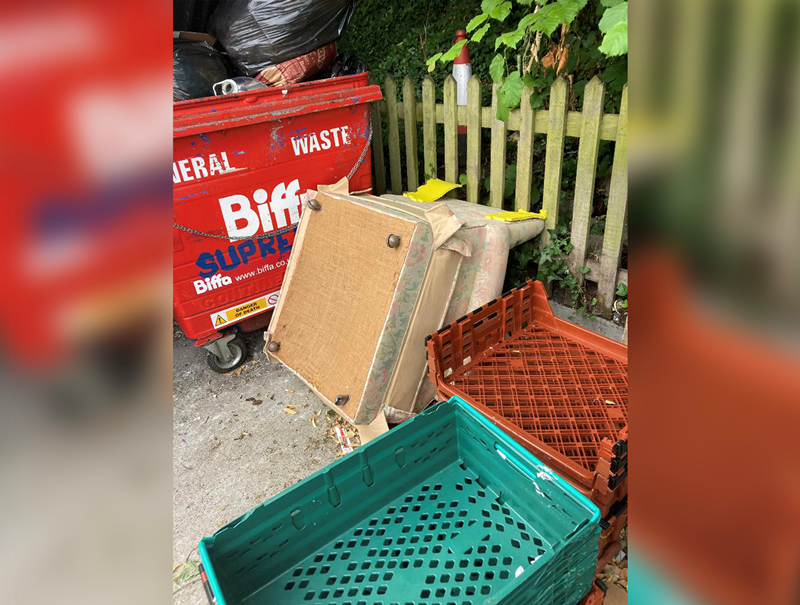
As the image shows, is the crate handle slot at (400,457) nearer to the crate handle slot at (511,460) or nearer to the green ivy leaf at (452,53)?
the crate handle slot at (511,460)

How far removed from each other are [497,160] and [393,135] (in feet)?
3.85

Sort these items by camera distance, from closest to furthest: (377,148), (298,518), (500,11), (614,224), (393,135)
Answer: (298,518) < (500,11) < (614,224) < (393,135) < (377,148)

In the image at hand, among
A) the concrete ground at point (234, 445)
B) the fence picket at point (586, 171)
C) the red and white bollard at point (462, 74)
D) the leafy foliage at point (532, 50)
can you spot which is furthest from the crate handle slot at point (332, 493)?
the red and white bollard at point (462, 74)

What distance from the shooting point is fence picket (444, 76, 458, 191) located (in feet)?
11.1

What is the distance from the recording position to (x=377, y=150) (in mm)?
4457

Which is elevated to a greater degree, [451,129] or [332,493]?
[451,129]

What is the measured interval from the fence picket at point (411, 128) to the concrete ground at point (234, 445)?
1.58 m

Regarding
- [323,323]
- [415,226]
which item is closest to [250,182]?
[323,323]

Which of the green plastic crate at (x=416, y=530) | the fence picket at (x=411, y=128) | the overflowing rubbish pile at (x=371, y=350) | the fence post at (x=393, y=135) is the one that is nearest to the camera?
the green plastic crate at (x=416, y=530)

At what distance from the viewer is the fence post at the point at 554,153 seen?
2.76 meters

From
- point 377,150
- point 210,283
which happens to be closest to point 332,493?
point 210,283

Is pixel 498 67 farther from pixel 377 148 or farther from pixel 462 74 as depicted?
pixel 377 148

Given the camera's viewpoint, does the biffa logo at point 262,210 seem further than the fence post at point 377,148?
No
